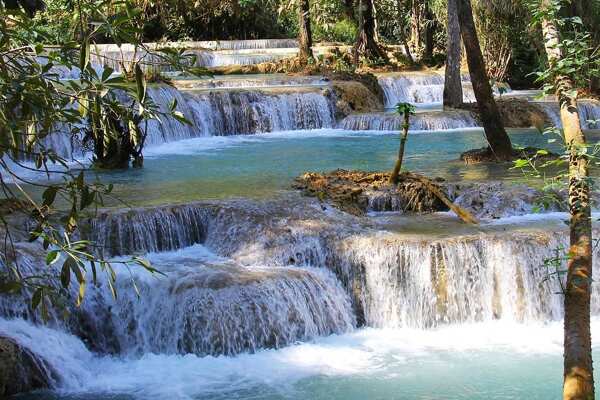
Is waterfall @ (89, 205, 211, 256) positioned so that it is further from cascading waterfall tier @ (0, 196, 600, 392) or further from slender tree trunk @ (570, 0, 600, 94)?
slender tree trunk @ (570, 0, 600, 94)

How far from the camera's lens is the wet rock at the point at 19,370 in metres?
6.67

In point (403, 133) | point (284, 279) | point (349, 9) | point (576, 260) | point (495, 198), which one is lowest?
point (284, 279)

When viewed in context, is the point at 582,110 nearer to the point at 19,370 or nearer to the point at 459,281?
the point at 459,281

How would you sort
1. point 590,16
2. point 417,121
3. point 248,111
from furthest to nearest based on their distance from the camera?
1. point 590,16
2. point 248,111
3. point 417,121

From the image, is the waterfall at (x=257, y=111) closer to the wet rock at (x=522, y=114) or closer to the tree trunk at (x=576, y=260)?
the wet rock at (x=522, y=114)

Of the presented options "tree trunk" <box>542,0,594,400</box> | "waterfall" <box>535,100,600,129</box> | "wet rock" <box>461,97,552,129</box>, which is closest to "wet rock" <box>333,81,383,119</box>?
"wet rock" <box>461,97,552,129</box>

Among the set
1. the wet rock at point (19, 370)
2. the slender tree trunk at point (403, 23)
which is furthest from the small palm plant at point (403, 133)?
the slender tree trunk at point (403, 23)

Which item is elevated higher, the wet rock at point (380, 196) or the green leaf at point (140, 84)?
the green leaf at point (140, 84)

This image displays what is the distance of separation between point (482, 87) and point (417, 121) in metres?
4.70

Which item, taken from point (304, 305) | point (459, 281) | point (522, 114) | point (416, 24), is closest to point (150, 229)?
point (304, 305)

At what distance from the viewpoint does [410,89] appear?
2170 cm

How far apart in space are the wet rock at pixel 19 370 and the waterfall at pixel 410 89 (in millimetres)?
15088

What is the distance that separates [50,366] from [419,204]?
15.0 ft

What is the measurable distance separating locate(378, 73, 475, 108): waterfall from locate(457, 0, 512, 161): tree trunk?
27.6 feet
